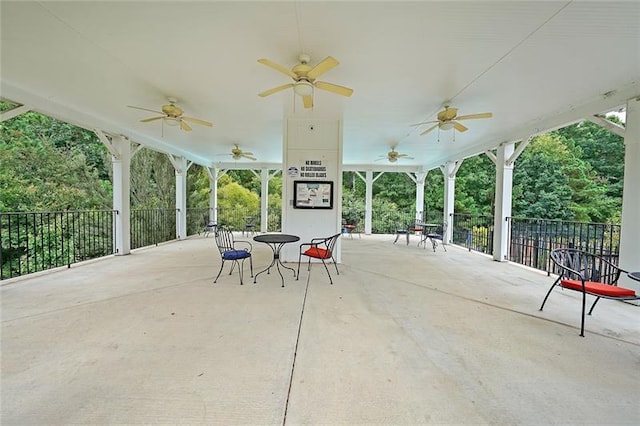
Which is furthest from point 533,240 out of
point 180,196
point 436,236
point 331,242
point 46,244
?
point 46,244

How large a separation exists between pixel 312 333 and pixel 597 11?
3685 millimetres

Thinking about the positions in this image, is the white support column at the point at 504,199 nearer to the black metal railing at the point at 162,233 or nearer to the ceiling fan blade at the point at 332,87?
the black metal railing at the point at 162,233

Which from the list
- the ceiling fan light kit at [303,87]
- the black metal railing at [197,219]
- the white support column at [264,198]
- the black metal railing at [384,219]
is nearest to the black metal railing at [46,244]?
the black metal railing at [197,219]

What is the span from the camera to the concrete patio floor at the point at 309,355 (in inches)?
61.8

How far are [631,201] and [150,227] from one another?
1121cm

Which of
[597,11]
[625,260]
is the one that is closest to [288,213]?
[597,11]

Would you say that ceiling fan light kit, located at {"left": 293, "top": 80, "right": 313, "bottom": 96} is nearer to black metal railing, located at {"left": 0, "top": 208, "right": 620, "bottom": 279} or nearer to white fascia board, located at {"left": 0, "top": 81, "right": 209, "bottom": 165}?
black metal railing, located at {"left": 0, "top": 208, "right": 620, "bottom": 279}

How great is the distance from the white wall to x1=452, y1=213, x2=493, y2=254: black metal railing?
4.33 metres

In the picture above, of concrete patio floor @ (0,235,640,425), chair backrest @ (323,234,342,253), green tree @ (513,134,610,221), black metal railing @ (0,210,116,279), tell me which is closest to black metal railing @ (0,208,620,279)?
black metal railing @ (0,210,116,279)

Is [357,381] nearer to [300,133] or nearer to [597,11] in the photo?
[597,11]

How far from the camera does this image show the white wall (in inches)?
213

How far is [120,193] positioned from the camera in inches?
243

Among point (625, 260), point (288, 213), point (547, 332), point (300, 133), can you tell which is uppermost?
point (300, 133)

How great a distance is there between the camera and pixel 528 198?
43.9 feet
